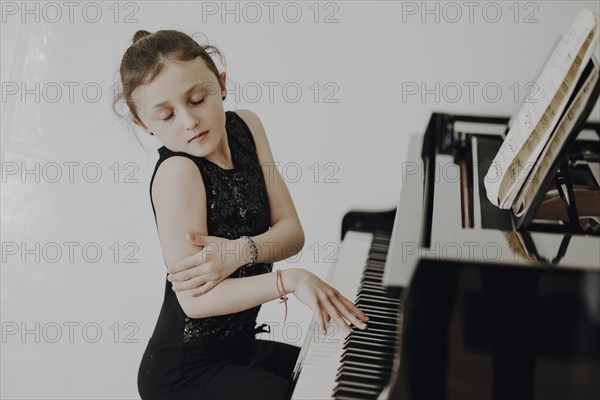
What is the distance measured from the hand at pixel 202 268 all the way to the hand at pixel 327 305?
20 centimetres

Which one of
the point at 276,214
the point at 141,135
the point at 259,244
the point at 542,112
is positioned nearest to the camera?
the point at 542,112

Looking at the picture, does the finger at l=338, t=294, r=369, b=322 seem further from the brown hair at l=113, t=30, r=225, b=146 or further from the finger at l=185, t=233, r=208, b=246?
the brown hair at l=113, t=30, r=225, b=146

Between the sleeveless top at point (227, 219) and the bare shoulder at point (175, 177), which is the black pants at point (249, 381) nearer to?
the sleeveless top at point (227, 219)

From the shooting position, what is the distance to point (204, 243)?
1611mm

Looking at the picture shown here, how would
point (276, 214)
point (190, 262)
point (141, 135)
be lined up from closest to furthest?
point (190, 262) < point (276, 214) < point (141, 135)

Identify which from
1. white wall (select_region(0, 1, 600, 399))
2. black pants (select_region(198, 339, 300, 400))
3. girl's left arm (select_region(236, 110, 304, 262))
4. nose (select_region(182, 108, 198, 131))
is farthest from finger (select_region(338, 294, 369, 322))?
white wall (select_region(0, 1, 600, 399))

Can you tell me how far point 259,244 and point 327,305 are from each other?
11.6 inches

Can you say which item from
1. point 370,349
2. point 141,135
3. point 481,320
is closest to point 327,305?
point 370,349

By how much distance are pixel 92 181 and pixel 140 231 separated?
0.24 m

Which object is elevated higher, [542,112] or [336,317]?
[542,112]

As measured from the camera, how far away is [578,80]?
4.28 ft

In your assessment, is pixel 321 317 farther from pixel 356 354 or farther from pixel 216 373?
pixel 216 373

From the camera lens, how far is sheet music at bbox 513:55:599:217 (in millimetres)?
1242

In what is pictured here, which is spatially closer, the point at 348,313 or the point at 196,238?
the point at 348,313
